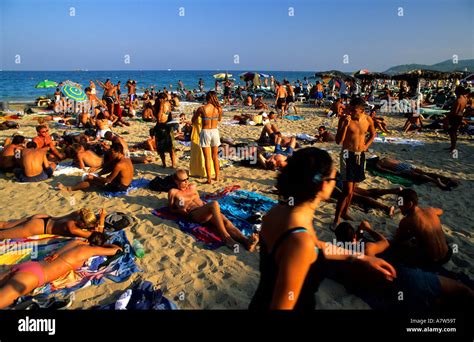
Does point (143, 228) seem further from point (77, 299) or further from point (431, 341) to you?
point (431, 341)

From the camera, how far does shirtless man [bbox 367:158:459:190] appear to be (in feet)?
19.6

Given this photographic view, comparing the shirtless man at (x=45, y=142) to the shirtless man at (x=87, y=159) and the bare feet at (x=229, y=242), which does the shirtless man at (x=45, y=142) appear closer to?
the shirtless man at (x=87, y=159)

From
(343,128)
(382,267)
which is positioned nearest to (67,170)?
(343,128)

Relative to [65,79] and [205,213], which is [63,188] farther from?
[65,79]

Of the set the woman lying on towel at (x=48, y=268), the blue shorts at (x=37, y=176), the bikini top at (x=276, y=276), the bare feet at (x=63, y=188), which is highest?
the bikini top at (x=276, y=276)

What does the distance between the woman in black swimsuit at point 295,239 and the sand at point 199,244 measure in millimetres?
1770

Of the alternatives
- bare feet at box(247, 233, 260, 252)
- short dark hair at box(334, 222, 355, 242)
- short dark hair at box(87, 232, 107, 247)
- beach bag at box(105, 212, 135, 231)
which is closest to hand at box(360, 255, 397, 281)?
short dark hair at box(334, 222, 355, 242)

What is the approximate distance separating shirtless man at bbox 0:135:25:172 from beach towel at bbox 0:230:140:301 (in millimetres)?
3400

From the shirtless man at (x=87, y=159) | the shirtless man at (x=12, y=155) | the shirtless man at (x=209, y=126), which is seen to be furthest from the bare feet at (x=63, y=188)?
the shirtless man at (x=209, y=126)

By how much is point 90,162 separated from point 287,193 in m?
6.87

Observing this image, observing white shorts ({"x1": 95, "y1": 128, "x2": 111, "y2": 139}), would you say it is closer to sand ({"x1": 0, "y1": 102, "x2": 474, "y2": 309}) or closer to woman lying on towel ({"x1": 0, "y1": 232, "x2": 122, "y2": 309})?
sand ({"x1": 0, "y1": 102, "x2": 474, "y2": 309})

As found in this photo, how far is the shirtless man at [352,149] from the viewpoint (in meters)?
4.21

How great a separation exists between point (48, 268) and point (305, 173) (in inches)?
119

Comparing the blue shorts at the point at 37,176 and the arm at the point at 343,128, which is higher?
the arm at the point at 343,128
